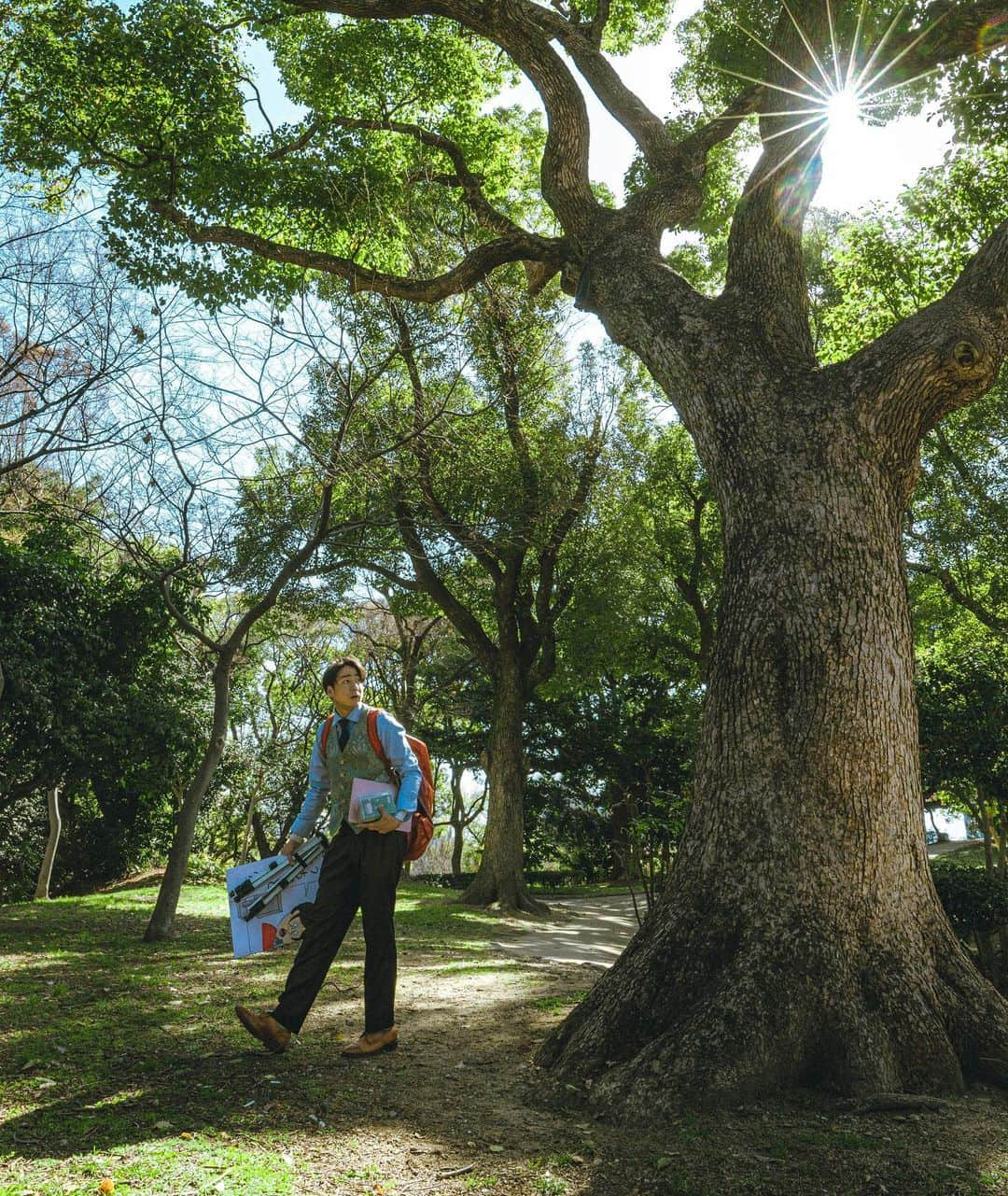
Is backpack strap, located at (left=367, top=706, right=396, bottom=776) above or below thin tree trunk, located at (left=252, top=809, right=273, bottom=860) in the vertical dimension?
above

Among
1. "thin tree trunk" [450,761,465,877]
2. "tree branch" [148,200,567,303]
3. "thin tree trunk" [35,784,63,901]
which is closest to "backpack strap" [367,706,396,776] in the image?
"tree branch" [148,200,567,303]

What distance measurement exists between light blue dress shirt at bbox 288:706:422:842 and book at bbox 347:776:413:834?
6 cm

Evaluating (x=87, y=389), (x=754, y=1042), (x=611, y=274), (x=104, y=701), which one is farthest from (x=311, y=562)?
(x=754, y=1042)

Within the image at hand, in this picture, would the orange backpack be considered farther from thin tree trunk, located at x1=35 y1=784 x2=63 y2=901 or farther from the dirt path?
thin tree trunk, located at x1=35 y1=784 x2=63 y2=901

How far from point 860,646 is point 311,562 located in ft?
30.1

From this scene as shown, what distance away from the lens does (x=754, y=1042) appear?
3521 mm

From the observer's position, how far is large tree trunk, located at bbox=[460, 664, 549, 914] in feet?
48.2

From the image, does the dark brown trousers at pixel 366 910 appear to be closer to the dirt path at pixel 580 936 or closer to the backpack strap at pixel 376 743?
the backpack strap at pixel 376 743

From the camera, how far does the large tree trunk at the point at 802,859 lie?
141 inches

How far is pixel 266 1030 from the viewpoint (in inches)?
157

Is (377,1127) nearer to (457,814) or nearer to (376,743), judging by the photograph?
(376,743)

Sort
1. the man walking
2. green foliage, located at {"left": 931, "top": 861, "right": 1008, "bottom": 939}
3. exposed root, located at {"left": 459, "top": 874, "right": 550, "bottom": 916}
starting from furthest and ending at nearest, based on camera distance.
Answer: exposed root, located at {"left": 459, "top": 874, "right": 550, "bottom": 916}, green foliage, located at {"left": 931, "top": 861, "right": 1008, "bottom": 939}, the man walking

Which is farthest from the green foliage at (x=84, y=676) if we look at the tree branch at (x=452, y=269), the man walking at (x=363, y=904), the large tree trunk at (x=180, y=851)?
the man walking at (x=363, y=904)

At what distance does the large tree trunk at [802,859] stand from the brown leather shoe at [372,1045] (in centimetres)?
77
